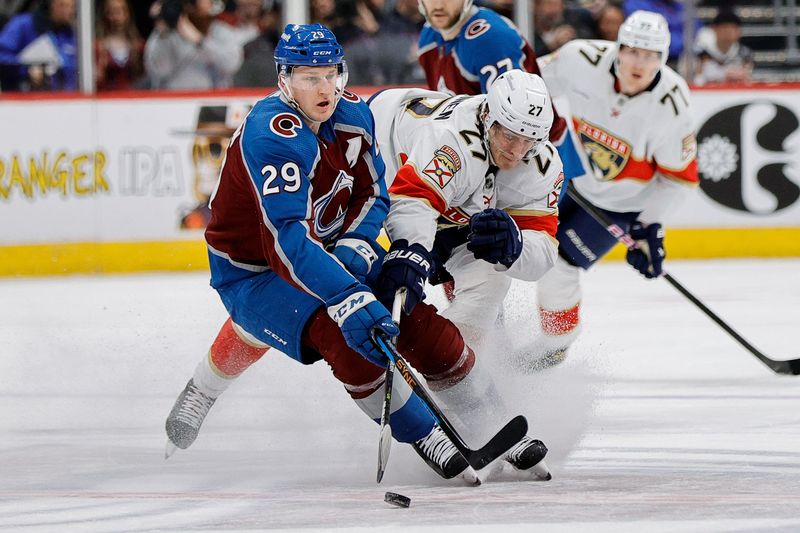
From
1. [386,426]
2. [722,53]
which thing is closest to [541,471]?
[386,426]

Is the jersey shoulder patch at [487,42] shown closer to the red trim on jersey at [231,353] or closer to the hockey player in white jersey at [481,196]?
the hockey player in white jersey at [481,196]

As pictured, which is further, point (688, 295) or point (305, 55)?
point (688, 295)

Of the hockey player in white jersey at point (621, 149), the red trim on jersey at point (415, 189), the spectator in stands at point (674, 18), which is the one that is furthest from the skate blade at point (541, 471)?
the spectator in stands at point (674, 18)

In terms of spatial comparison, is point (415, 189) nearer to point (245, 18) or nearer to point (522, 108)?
point (522, 108)

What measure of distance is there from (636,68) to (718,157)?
2952 mm

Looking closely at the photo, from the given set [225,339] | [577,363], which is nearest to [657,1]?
[577,363]

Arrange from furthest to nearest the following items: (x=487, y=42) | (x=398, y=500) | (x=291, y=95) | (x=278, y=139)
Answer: (x=487, y=42) < (x=291, y=95) < (x=278, y=139) < (x=398, y=500)

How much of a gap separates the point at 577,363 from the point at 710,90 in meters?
3.99

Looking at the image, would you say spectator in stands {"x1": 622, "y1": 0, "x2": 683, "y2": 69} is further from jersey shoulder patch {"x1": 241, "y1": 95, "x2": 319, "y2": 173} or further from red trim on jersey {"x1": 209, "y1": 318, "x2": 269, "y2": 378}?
jersey shoulder patch {"x1": 241, "y1": 95, "x2": 319, "y2": 173}

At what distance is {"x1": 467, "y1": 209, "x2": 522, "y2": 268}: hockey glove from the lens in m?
3.41

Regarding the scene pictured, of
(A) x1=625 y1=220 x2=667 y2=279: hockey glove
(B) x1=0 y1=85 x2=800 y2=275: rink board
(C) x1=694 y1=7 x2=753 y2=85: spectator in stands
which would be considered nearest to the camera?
(A) x1=625 y1=220 x2=667 y2=279: hockey glove

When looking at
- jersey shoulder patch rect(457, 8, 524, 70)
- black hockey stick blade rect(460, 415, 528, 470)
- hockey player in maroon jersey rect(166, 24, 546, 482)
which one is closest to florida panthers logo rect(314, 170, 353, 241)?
hockey player in maroon jersey rect(166, 24, 546, 482)

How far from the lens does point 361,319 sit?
3033mm

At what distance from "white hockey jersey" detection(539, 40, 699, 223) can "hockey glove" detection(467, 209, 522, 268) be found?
70.4 inches
